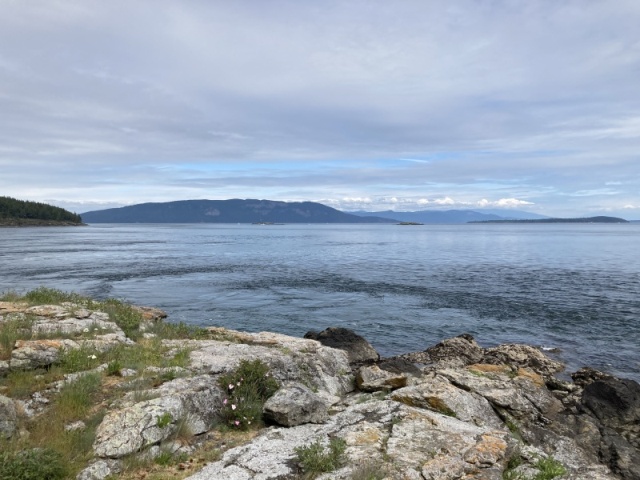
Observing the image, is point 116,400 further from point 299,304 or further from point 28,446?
point 299,304

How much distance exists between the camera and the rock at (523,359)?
2203 centimetres

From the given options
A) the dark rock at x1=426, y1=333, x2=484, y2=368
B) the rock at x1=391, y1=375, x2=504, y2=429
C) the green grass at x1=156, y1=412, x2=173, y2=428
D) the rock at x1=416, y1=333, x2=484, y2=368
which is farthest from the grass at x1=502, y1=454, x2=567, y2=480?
the rock at x1=416, y1=333, x2=484, y2=368

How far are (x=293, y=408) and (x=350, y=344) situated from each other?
12.6 meters

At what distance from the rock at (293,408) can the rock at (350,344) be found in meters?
10.7

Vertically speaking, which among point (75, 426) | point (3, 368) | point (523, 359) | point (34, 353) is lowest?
point (523, 359)

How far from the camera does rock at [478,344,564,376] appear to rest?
22031 mm

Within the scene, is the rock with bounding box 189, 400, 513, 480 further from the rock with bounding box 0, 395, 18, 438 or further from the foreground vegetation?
the rock with bounding box 0, 395, 18, 438

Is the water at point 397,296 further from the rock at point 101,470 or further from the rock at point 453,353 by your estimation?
the rock at point 101,470

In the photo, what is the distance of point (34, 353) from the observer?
1169 centimetres

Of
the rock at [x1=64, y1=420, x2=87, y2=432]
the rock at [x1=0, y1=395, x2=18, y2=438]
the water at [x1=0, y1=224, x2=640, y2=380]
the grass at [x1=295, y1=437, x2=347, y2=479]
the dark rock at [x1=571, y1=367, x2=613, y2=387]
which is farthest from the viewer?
the water at [x1=0, y1=224, x2=640, y2=380]

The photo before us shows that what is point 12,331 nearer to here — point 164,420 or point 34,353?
point 34,353

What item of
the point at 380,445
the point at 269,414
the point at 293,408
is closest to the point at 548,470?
the point at 380,445

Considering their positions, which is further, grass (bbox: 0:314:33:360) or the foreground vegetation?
grass (bbox: 0:314:33:360)

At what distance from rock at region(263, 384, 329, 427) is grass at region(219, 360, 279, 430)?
1.23 feet
